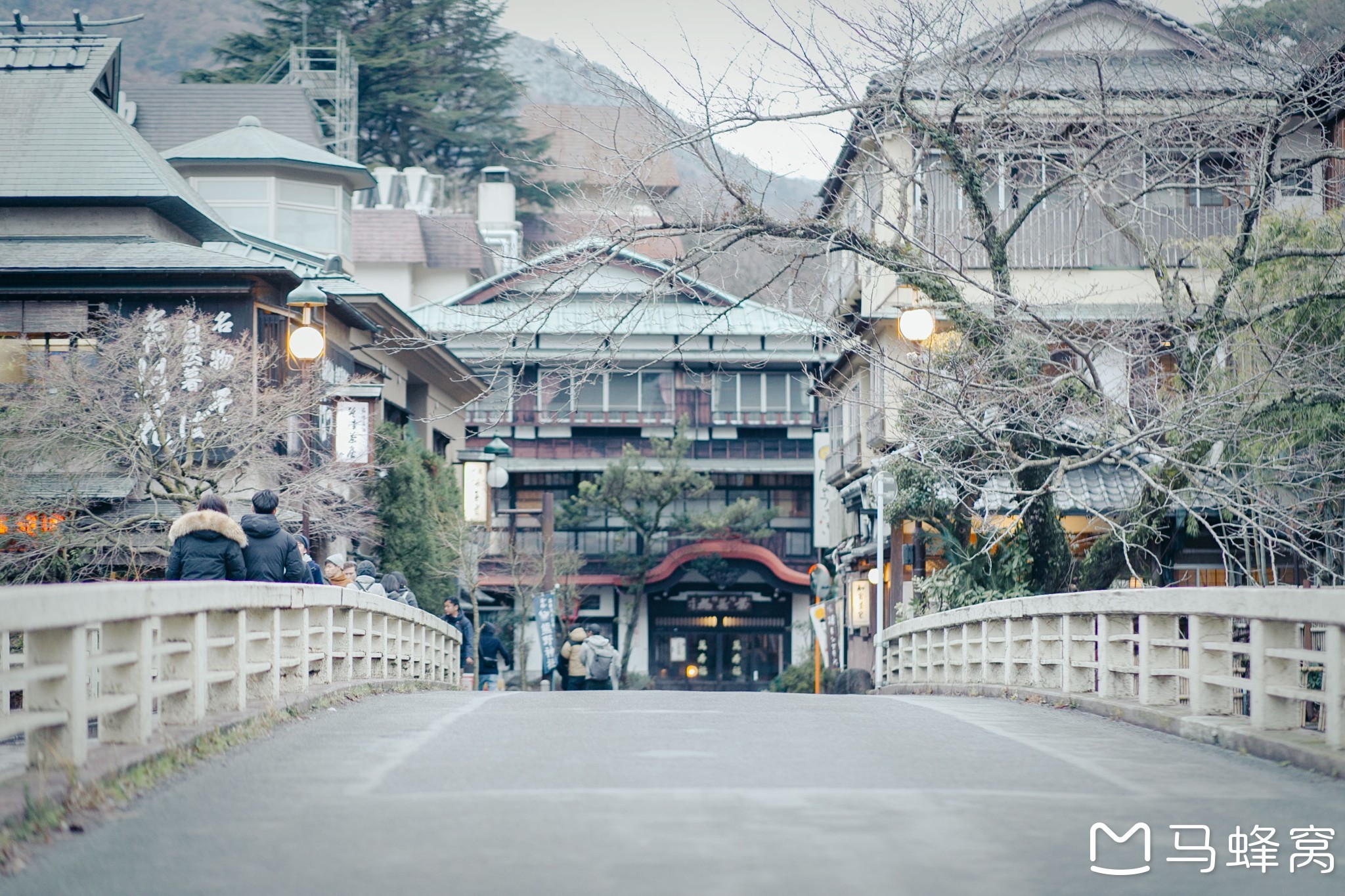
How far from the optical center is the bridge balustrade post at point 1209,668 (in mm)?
10188

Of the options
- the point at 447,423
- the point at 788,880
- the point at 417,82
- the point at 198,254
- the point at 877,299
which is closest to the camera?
the point at 788,880

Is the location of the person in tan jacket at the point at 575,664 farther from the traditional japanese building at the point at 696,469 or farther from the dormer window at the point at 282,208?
the traditional japanese building at the point at 696,469

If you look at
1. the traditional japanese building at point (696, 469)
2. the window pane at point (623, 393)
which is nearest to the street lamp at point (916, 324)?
the traditional japanese building at point (696, 469)

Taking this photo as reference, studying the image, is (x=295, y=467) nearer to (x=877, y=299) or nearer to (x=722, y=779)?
(x=877, y=299)

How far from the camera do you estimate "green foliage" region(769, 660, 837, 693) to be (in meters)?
36.8

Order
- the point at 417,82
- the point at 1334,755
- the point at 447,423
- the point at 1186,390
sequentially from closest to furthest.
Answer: the point at 1334,755 < the point at 1186,390 < the point at 447,423 < the point at 417,82

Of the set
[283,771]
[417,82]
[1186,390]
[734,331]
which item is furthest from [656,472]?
[283,771]

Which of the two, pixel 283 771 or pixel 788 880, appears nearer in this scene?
pixel 788 880

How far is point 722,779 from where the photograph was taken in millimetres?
7398

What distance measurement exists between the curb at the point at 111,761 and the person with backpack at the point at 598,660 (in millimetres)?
12110

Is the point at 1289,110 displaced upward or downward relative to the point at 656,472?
upward

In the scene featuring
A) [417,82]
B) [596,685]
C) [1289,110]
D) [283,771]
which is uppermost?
[417,82]

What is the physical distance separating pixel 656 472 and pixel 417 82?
20.9 meters

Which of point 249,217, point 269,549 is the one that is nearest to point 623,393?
point 249,217
